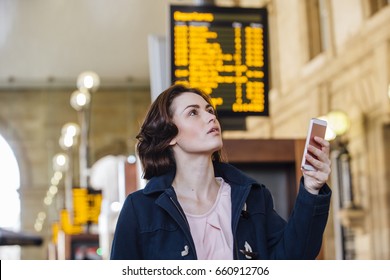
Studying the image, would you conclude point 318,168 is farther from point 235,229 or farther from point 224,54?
point 224,54

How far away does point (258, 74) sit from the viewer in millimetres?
6719

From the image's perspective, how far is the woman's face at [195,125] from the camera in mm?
2223

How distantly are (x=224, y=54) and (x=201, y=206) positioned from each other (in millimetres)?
4600

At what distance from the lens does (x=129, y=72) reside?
1256 inches

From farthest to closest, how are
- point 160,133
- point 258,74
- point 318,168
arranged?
point 258,74 < point 160,133 < point 318,168

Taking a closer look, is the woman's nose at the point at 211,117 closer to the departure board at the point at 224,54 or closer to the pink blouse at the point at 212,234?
the pink blouse at the point at 212,234

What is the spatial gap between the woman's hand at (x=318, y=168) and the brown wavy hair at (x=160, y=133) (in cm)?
34

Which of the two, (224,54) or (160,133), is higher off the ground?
(224,54)

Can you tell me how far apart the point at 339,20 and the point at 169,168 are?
28.7ft

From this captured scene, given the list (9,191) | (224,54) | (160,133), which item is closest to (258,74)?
(224,54)

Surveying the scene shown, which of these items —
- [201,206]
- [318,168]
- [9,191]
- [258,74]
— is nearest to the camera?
[318,168]

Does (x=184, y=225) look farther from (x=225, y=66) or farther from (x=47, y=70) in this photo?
(x=47, y=70)

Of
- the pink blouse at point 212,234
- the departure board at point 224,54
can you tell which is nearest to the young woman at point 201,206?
the pink blouse at point 212,234

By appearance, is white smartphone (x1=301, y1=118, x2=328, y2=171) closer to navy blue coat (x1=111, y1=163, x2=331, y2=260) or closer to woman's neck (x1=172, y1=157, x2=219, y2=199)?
navy blue coat (x1=111, y1=163, x2=331, y2=260)
